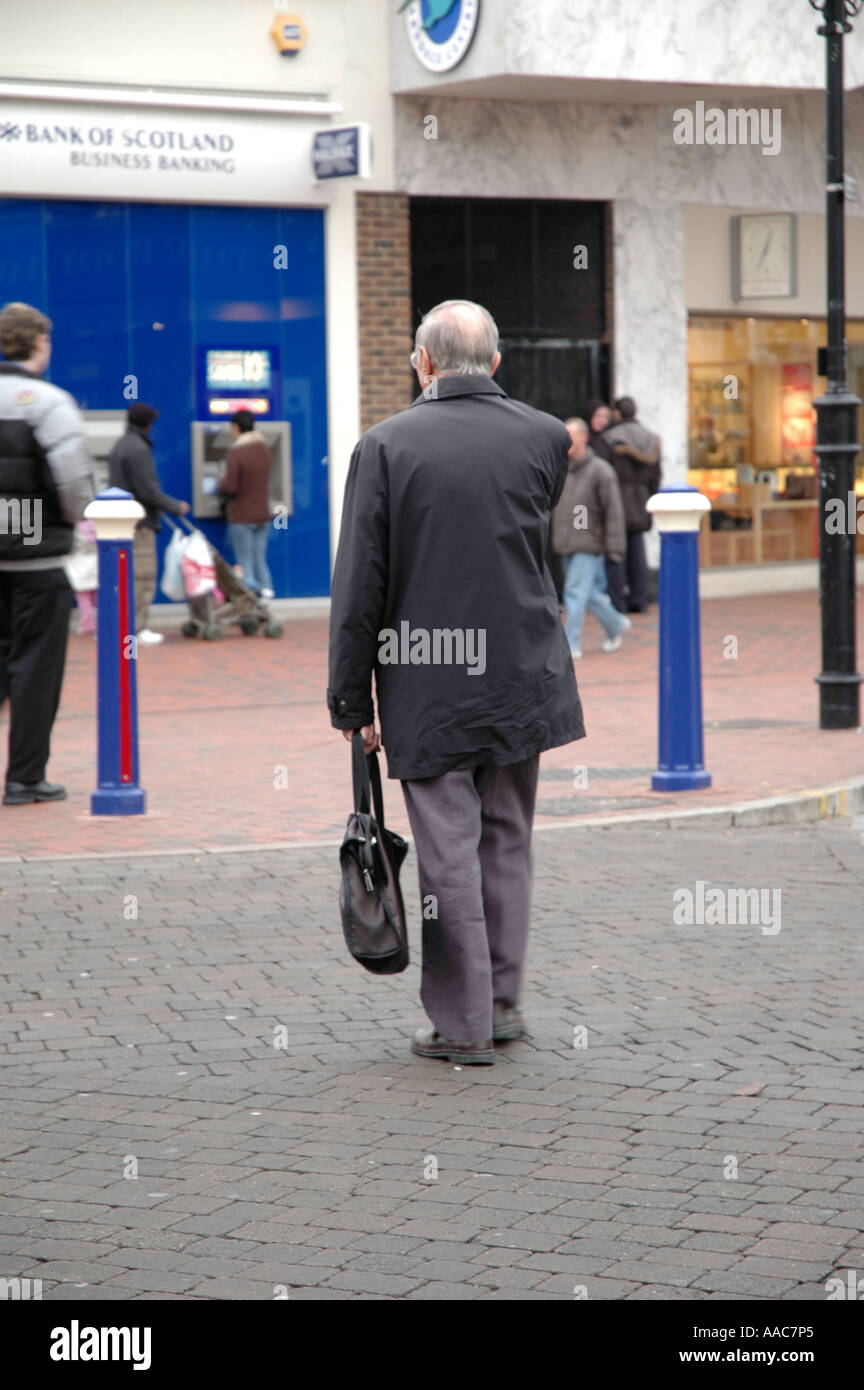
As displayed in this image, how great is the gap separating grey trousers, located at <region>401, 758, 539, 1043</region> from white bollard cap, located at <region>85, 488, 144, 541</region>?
→ 383 cm

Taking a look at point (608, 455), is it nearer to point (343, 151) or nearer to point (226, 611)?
point (343, 151)

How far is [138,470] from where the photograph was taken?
1556cm

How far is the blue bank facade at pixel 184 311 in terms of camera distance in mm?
16828

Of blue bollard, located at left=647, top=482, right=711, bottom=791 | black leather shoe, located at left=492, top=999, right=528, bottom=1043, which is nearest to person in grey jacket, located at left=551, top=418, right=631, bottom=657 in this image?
blue bollard, located at left=647, top=482, right=711, bottom=791

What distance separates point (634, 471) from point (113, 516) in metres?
10.0

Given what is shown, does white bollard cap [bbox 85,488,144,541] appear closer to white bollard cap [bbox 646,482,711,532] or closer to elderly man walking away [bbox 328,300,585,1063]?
white bollard cap [bbox 646,482,711,532]

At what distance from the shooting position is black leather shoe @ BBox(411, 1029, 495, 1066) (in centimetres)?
524

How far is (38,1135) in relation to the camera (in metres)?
4.74

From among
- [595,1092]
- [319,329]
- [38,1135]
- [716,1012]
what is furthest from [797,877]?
[319,329]

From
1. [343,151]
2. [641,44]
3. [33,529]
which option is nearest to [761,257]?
[641,44]

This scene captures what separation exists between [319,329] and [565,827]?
1052 centimetres

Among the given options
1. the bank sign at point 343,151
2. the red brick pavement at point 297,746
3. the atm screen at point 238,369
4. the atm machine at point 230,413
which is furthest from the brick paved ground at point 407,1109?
the bank sign at point 343,151

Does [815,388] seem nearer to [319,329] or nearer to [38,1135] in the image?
[319,329]

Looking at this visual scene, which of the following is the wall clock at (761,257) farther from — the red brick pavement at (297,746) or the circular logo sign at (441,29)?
the red brick pavement at (297,746)
